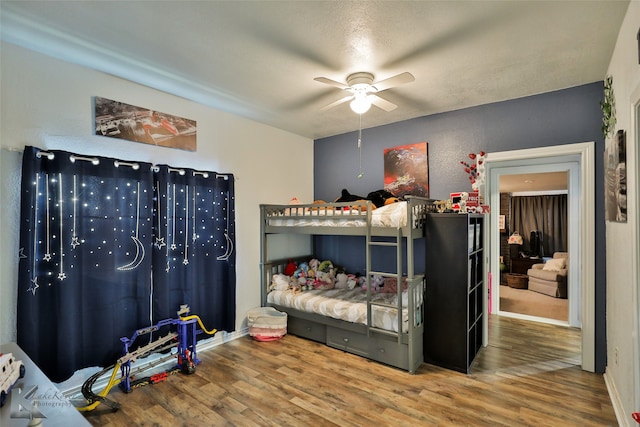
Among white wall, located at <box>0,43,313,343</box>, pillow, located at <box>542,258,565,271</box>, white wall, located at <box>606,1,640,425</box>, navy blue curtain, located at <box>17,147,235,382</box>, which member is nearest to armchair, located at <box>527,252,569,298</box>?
pillow, located at <box>542,258,565,271</box>

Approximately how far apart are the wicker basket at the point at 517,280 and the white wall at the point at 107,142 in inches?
163

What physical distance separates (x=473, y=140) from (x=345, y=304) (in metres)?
2.30

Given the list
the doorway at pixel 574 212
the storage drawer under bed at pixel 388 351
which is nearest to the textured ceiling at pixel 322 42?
the doorway at pixel 574 212

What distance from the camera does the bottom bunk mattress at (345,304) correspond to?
9.70 feet

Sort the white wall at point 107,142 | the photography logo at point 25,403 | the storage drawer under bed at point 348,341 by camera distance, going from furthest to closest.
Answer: the storage drawer under bed at point 348,341 < the white wall at point 107,142 < the photography logo at point 25,403

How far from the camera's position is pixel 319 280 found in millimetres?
4031

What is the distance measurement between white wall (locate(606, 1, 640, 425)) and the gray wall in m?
0.44

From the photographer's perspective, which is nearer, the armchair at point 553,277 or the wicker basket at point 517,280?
the armchair at point 553,277

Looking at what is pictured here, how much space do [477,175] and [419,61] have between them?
1.56 meters

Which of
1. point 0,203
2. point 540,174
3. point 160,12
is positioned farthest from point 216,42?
point 540,174

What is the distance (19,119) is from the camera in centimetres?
219

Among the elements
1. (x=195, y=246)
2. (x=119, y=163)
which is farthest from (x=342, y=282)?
(x=119, y=163)

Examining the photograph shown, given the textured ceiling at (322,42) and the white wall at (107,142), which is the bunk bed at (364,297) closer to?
the white wall at (107,142)

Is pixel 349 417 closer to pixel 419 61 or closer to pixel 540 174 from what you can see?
pixel 419 61
